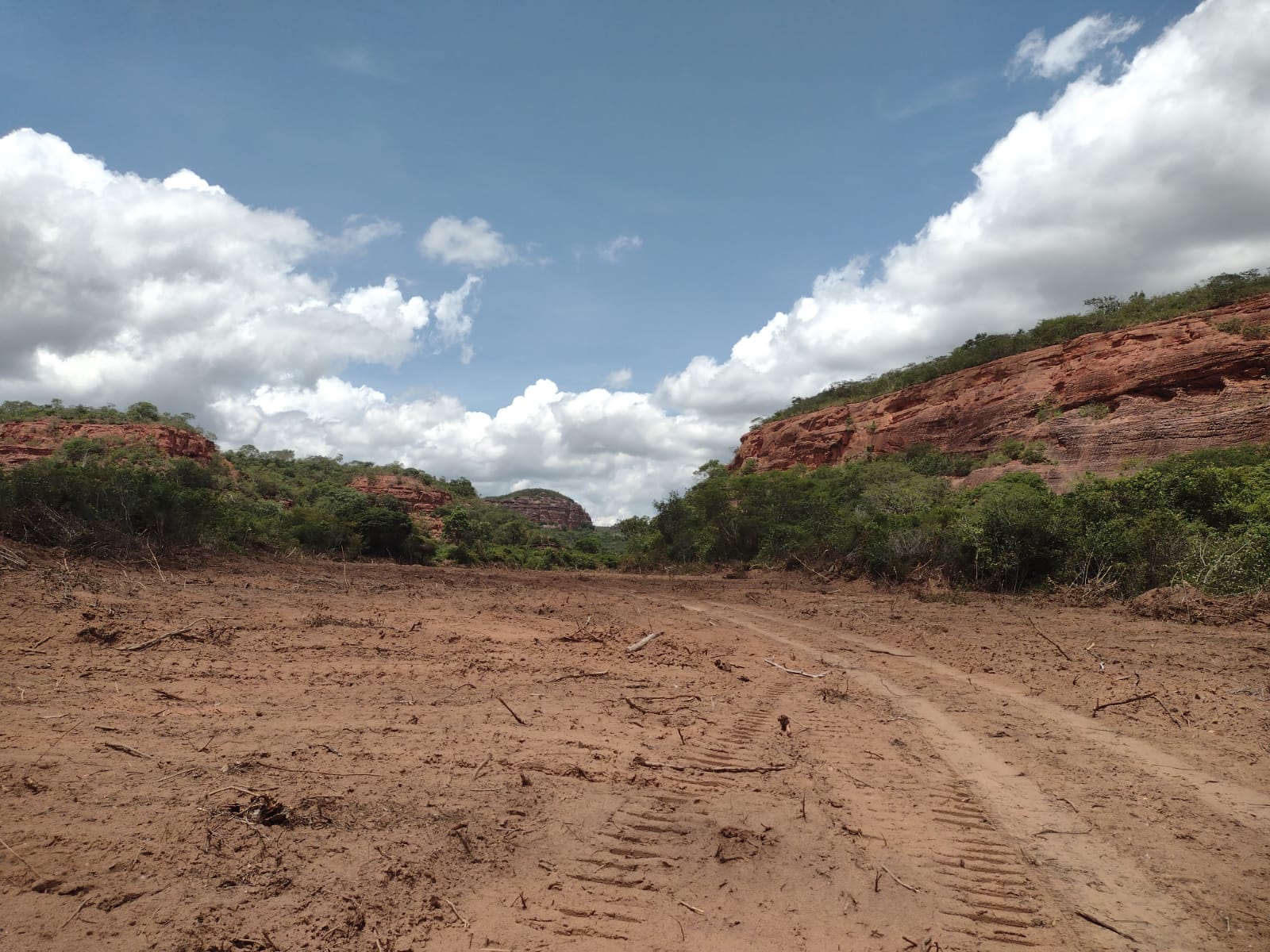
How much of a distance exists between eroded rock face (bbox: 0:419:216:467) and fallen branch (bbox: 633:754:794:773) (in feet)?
184

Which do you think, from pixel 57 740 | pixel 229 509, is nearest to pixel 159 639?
pixel 57 740

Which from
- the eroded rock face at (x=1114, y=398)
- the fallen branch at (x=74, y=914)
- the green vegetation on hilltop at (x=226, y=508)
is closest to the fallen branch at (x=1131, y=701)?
the fallen branch at (x=74, y=914)

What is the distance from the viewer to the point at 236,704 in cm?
586

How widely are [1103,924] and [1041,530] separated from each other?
49.8 ft

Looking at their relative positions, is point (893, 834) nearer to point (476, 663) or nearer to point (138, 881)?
point (138, 881)

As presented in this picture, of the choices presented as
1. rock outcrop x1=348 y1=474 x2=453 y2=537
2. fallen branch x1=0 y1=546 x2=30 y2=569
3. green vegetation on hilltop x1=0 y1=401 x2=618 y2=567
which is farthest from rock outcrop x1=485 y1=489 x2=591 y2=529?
fallen branch x1=0 y1=546 x2=30 y2=569

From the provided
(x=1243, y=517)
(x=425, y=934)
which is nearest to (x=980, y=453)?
(x=1243, y=517)

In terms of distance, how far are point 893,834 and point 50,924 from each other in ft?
14.5

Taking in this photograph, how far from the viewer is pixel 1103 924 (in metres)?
3.57

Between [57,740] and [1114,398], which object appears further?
[1114,398]

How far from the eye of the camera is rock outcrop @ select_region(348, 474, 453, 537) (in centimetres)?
6638

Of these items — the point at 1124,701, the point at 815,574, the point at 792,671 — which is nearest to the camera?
the point at 1124,701

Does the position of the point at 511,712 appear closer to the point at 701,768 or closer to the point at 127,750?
the point at 701,768

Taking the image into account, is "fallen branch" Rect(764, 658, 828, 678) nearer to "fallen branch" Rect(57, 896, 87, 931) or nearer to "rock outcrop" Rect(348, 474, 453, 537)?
"fallen branch" Rect(57, 896, 87, 931)
